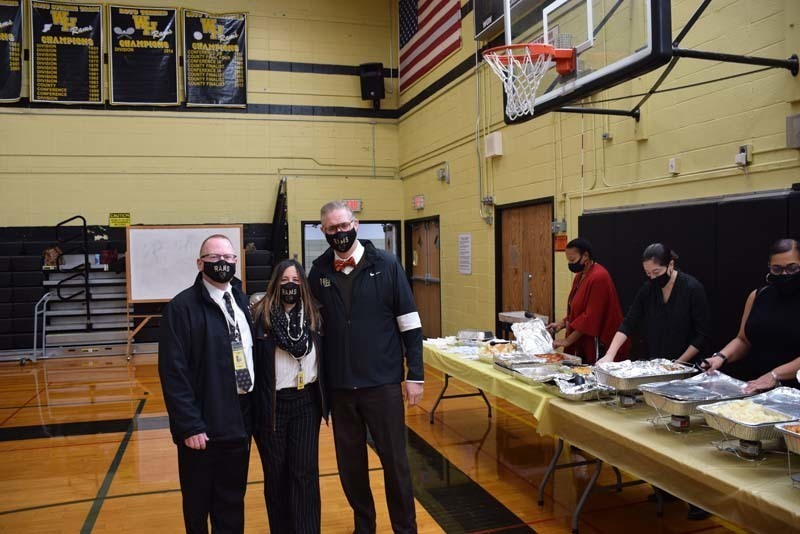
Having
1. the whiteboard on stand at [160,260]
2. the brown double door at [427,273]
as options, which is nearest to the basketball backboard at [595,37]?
the brown double door at [427,273]

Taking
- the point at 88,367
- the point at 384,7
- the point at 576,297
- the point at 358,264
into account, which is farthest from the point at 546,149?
the point at 88,367

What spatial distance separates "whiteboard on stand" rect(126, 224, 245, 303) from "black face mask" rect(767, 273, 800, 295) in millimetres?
7594

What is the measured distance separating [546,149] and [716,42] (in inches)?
85.0

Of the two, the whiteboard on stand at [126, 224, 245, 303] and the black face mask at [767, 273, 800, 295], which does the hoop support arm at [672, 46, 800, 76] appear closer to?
the black face mask at [767, 273, 800, 295]

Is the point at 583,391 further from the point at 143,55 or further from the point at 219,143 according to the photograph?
the point at 143,55

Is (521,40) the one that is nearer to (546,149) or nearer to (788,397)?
(546,149)

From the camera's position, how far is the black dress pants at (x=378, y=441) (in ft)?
9.45

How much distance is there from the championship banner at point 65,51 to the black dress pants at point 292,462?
8674 mm

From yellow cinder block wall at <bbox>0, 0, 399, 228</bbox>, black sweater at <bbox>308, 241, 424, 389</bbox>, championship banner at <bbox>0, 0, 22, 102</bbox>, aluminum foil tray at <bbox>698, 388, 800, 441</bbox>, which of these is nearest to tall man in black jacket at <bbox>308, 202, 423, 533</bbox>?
black sweater at <bbox>308, 241, 424, 389</bbox>

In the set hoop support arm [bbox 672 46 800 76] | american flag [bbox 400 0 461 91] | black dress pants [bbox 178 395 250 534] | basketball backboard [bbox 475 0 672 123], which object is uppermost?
american flag [bbox 400 0 461 91]

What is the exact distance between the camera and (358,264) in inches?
115

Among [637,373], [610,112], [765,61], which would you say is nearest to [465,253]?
[610,112]

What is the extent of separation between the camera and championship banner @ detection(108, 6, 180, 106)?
954 centimetres

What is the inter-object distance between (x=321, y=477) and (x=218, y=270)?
208 cm
